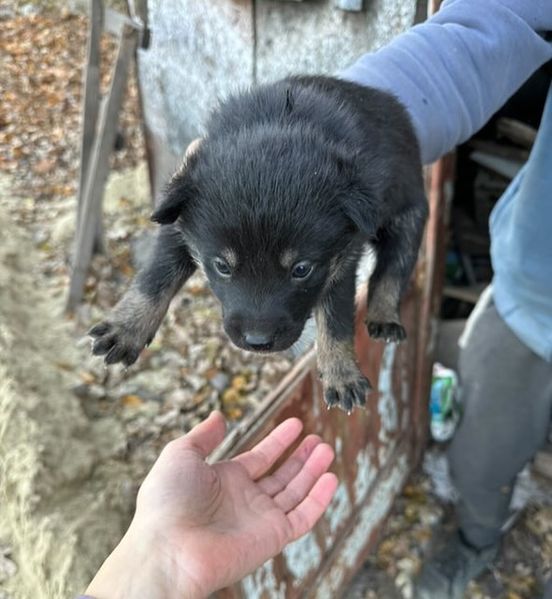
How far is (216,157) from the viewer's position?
1.89 m

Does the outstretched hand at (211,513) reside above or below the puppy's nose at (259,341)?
A: below

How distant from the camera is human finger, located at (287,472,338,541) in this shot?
2.42m

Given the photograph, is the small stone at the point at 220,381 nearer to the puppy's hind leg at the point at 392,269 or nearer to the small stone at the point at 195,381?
the small stone at the point at 195,381

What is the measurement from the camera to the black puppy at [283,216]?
1819 mm

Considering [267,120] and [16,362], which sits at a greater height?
[267,120]

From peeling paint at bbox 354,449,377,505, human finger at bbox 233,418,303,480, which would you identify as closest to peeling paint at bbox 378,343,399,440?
peeling paint at bbox 354,449,377,505

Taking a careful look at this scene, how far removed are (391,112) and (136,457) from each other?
2833mm

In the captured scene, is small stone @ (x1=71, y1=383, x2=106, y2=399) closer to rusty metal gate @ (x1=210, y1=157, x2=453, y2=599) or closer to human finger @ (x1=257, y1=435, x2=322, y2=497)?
rusty metal gate @ (x1=210, y1=157, x2=453, y2=599)

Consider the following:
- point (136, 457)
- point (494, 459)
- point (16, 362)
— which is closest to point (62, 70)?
point (16, 362)

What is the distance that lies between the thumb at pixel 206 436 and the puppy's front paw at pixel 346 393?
0.45 meters

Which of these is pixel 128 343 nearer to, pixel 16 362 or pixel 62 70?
pixel 16 362

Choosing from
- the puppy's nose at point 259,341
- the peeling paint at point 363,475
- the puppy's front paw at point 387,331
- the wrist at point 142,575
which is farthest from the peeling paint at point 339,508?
the puppy's nose at point 259,341

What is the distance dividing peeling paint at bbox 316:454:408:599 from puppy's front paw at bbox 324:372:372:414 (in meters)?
1.61

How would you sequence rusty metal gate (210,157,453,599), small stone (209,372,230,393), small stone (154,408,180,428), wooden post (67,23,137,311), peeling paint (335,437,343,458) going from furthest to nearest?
wooden post (67,23,137,311) < small stone (209,372,230,393) < small stone (154,408,180,428) < peeling paint (335,437,343,458) < rusty metal gate (210,157,453,599)
